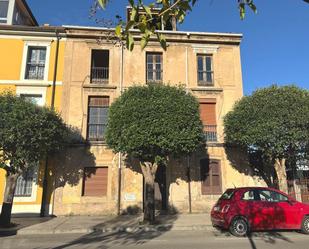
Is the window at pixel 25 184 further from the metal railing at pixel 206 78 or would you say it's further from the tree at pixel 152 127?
the metal railing at pixel 206 78

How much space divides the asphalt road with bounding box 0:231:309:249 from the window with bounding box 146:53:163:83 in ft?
33.0

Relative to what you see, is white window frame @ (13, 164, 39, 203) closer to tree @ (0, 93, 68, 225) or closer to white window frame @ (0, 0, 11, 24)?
tree @ (0, 93, 68, 225)

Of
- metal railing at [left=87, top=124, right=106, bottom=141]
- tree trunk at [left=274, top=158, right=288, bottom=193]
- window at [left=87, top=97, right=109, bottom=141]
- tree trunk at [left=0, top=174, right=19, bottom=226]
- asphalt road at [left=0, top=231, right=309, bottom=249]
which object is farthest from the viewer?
window at [left=87, top=97, right=109, bottom=141]

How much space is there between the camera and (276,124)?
1350 cm

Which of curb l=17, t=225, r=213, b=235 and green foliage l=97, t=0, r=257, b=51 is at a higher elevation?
green foliage l=97, t=0, r=257, b=51

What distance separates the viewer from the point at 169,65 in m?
18.0

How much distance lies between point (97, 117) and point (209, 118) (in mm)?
6651

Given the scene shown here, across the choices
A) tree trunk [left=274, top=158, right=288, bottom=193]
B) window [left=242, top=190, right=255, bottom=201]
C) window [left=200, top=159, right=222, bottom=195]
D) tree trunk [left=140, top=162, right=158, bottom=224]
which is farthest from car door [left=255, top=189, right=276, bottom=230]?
window [left=200, top=159, right=222, bottom=195]

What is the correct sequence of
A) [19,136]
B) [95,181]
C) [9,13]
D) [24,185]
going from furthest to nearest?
[9,13]
[95,181]
[24,185]
[19,136]

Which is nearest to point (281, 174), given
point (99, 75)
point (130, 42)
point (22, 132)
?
point (99, 75)

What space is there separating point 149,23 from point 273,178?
16.0m

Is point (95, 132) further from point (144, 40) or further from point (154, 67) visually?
point (144, 40)

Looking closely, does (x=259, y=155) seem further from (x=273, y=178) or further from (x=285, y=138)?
(x=285, y=138)

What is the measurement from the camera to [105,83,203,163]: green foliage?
12664mm
